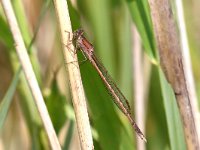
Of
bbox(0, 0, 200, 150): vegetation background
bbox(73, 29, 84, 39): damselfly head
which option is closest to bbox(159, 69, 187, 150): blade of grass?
bbox(0, 0, 200, 150): vegetation background

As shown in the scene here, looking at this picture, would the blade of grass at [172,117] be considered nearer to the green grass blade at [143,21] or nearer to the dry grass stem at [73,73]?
the green grass blade at [143,21]

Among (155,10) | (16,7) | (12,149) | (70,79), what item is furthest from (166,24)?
(12,149)

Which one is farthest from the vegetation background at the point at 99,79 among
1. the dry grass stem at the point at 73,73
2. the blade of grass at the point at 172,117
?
the dry grass stem at the point at 73,73

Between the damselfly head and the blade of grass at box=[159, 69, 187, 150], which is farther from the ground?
the damselfly head

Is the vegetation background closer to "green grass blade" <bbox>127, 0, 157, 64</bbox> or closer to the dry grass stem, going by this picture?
"green grass blade" <bbox>127, 0, 157, 64</bbox>

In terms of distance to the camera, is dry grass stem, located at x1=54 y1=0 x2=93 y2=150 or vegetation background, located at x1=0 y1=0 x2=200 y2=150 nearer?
dry grass stem, located at x1=54 y1=0 x2=93 y2=150

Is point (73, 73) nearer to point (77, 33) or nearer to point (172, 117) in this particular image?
point (77, 33)

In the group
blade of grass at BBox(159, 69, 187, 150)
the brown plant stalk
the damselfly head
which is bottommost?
blade of grass at BBox(159, 69, 187, 150)

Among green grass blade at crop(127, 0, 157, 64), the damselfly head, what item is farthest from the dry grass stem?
green grass blade at crop(127, 0, 157, 64)

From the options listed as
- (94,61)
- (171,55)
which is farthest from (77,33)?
(171,55)
